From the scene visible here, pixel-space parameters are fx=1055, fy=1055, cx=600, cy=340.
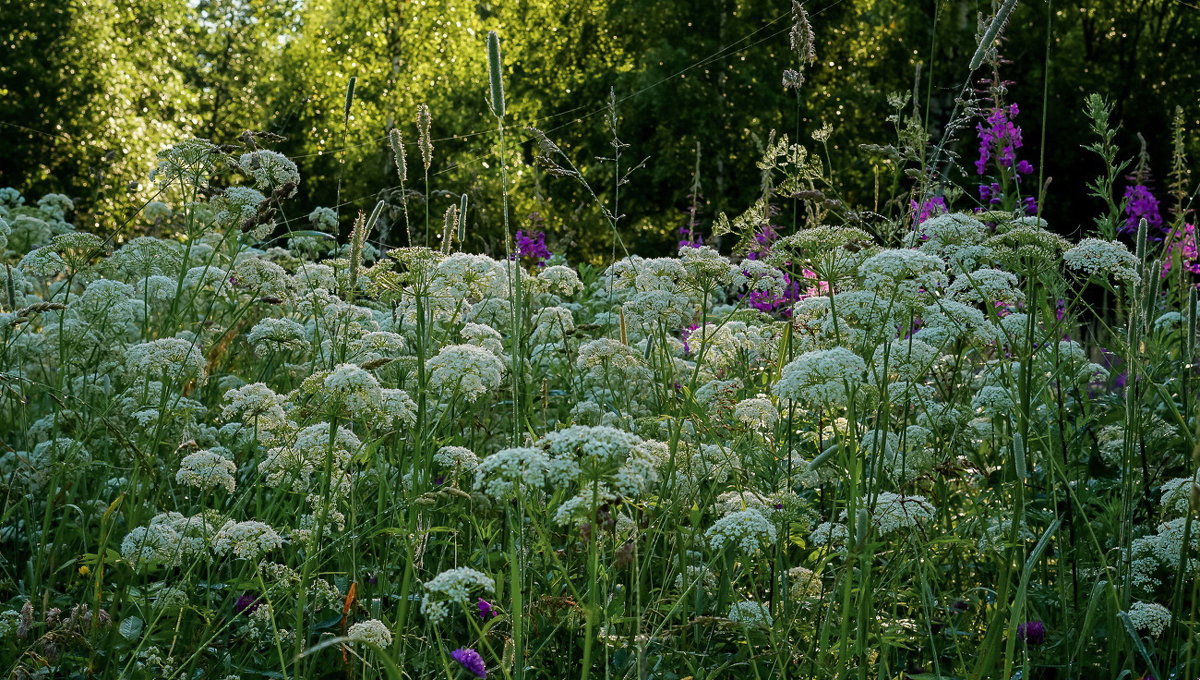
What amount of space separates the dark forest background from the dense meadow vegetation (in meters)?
15.4

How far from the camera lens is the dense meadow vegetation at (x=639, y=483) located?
244cm

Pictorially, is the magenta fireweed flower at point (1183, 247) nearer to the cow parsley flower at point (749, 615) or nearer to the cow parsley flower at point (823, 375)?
the cow parsley flower at point (823, 375)

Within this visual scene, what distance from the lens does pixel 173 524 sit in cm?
282

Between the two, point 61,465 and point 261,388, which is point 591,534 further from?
point 61,465

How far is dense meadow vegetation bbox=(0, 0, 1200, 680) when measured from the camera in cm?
244

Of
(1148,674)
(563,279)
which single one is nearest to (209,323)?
(563,279)

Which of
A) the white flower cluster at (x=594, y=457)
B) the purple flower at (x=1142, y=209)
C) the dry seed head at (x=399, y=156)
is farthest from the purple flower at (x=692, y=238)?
the white flower cluster at (x=594, y=457)

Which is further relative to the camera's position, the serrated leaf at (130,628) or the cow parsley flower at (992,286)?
the cow parsley flower at (992,286)

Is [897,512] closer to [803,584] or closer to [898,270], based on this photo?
[803,584]

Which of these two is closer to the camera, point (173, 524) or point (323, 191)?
point (173, 524)

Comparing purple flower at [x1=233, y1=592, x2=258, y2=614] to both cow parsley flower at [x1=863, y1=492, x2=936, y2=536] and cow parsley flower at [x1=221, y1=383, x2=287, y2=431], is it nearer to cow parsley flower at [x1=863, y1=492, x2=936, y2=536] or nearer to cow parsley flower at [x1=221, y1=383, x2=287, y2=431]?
cow parsley flower at [x1=221, y1=383, x2=287, y2=431]

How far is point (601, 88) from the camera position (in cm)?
2458

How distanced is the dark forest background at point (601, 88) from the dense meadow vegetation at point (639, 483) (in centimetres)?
1539

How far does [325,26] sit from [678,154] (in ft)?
35.9
